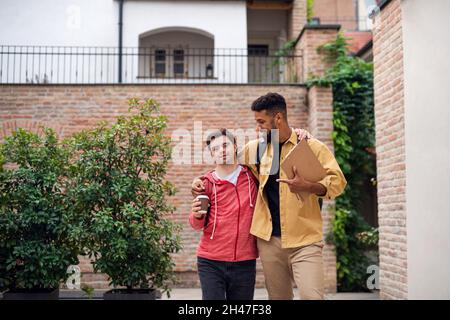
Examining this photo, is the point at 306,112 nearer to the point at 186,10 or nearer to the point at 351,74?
the point at 351,74

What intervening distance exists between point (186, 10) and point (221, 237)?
11319 millimetres

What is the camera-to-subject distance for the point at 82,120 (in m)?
9.56

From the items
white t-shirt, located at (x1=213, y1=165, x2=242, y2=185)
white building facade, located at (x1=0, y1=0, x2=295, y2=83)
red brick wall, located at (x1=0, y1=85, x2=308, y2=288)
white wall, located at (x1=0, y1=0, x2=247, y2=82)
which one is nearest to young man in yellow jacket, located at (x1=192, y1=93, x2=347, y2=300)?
white t-shirt, located at (x1=213, y1=165, x2=242, y2=185)

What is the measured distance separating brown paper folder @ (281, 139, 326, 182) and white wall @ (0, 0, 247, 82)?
9.51 meters

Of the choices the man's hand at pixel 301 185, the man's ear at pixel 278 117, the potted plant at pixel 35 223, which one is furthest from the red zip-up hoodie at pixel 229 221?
the potted plant at pixel 35 223

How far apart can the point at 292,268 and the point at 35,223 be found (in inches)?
125

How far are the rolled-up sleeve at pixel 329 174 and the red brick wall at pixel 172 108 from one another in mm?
5900

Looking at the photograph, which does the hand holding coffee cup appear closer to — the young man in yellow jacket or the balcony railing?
the young man in yellow jacket

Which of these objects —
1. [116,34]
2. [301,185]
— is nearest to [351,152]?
[301,185]

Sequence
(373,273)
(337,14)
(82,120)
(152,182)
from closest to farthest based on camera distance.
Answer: (152,182)
(373,273)
(82,120)
(337,14)

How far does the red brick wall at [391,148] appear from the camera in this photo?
6.11 m

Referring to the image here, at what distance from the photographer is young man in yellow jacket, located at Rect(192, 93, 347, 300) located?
3549 millimetres

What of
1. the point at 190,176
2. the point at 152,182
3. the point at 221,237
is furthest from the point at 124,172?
the point at 190,176

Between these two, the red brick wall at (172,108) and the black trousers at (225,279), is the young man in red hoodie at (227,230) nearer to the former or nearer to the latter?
the black trousers at (225,279)
